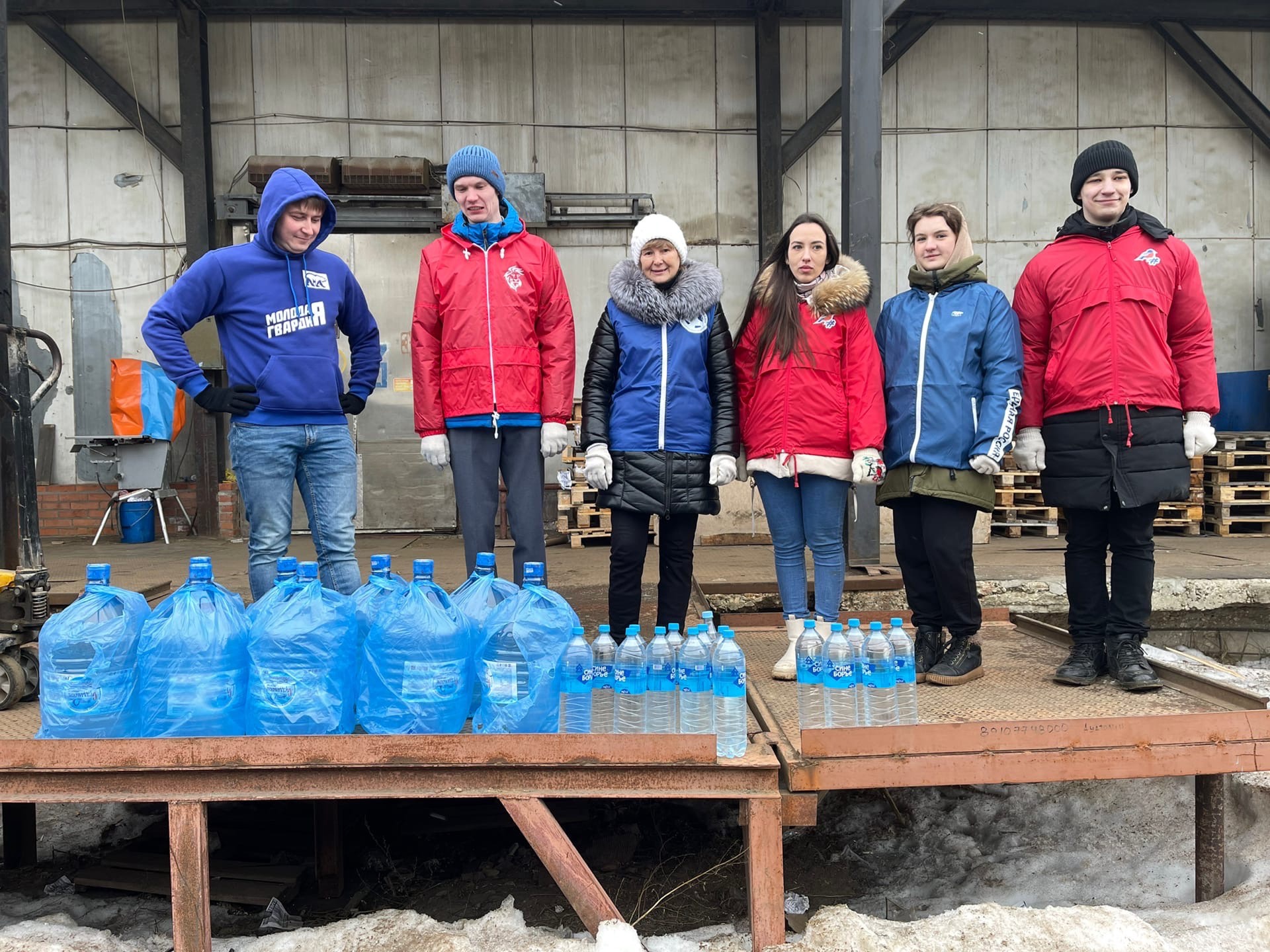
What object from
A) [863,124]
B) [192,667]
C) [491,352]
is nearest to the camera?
[192,667]

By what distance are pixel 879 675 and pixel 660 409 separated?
4.17 ft

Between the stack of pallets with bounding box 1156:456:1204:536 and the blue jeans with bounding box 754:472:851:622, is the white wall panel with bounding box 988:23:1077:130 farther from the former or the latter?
the blue jeans with bounding box 754:472:851:622

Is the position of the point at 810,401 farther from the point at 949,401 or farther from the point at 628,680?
the point at 628,680

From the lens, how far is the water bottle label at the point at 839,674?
2869 mm

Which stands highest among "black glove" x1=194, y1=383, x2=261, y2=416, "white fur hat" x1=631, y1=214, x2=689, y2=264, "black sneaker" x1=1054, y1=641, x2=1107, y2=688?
"white fur hat" x1=631, y1=214, x2=689, y2=264

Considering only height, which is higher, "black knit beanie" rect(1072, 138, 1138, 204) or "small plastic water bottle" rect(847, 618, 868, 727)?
"black knit beanie" rect(1072, 138, 1138, 204)

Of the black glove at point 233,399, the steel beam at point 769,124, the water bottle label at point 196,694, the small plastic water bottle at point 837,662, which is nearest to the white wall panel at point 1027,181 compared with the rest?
the steel beam at point 769,124

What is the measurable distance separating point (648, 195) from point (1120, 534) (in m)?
6.88

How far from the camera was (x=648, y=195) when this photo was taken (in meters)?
9.29

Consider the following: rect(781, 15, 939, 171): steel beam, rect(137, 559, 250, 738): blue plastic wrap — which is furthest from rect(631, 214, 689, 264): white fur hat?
rect(781, 15, 939, 171): steel beam

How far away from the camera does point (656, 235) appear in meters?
3.55

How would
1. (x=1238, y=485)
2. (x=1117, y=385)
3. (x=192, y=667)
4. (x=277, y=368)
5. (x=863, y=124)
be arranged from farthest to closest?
(x=1238, y=485) → (x=863, y=124) → (x=277, y=368) → (x=1117, y=385) → (x=192, y=667)

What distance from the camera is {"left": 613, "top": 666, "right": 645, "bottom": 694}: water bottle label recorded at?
9.41 ft

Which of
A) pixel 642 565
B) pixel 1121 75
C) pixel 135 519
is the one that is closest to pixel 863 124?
pixel 642 565
